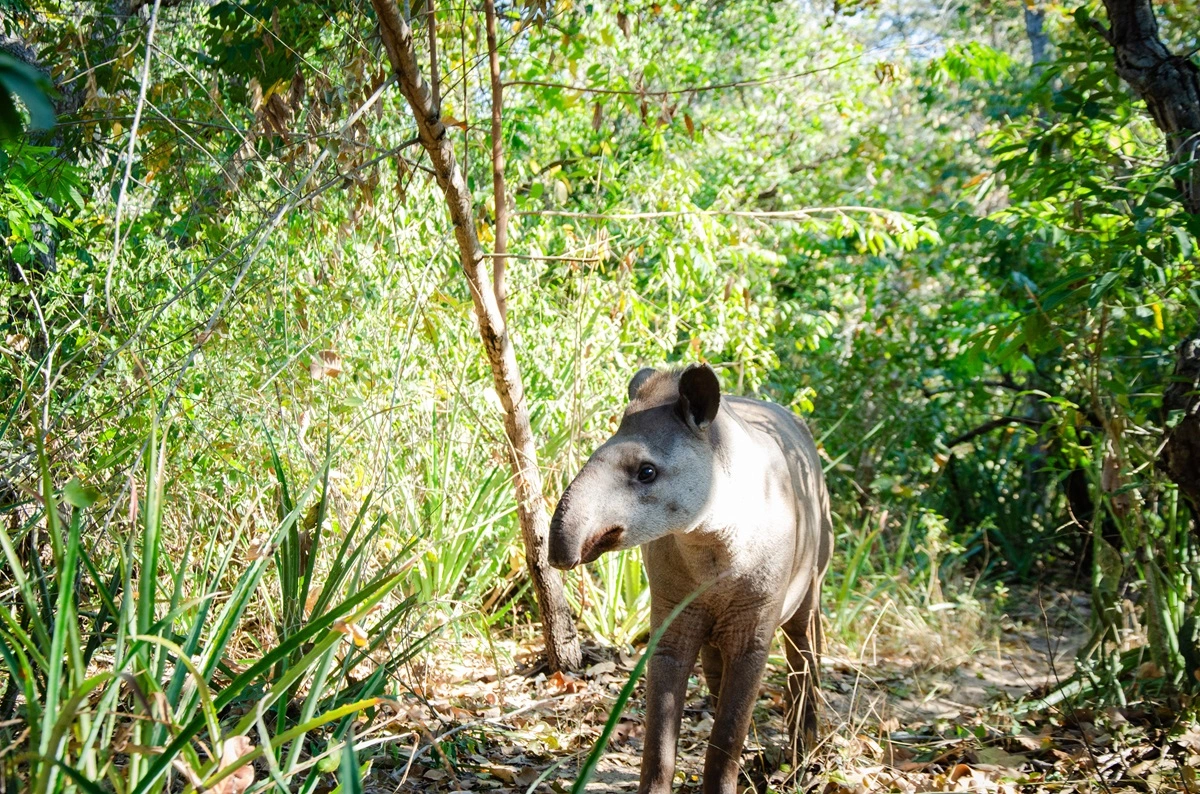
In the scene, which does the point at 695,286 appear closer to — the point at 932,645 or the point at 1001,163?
the point at 1001,163

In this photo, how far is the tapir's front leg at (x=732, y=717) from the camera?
3178 millimetres

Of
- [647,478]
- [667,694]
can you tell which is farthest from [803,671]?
[647,478]

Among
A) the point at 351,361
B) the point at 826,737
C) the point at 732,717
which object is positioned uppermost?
the point at 351,361

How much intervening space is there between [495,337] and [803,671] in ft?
5.58

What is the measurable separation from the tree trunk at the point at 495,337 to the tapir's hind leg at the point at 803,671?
1.05 m

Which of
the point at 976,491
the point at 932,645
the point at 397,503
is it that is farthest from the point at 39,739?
the point at 976,491

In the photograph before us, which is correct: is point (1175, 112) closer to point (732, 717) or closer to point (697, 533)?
point (697, 533)

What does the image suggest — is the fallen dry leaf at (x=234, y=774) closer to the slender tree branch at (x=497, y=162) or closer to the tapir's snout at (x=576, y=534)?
the tapir's snout at (x=576, y=534)

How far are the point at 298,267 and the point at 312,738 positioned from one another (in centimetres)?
223

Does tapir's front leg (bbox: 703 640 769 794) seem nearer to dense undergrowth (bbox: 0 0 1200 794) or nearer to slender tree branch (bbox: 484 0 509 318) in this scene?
dense undergrowth (bbox: 0 0 1200 794)

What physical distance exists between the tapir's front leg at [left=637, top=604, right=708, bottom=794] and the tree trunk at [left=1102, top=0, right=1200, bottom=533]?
6.30 feet

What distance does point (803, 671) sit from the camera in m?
3.73

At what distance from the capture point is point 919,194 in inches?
450

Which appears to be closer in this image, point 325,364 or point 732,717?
point 732,717
